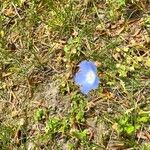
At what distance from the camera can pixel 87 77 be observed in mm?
2961

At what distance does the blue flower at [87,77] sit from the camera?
9.62 ft

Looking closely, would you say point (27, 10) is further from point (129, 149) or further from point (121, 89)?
point (129, 149)

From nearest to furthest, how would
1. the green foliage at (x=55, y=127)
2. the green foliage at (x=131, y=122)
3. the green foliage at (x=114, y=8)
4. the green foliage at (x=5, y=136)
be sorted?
the green foliage at (x=131, y=122)
the green foliage at (x=55, y=127)
the green foliage at (x=5, y=136)
the green foliage at (x=114, y=8)

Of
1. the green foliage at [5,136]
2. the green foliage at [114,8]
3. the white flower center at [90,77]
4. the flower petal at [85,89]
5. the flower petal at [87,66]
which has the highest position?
the green foliage at [114,8]

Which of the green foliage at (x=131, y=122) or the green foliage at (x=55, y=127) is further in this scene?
the green foliage at (x=55, y=127)

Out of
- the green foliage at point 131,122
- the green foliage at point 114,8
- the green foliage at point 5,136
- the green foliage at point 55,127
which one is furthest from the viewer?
the green foliage at point 114,8

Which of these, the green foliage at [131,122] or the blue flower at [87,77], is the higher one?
the blue flower at [87,77]

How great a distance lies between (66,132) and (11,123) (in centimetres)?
43

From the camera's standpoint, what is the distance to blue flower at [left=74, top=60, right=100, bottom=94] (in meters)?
2.93

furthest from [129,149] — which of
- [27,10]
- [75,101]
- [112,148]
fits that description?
[27,10]

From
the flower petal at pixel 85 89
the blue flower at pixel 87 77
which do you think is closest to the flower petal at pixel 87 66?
the blue flower at pixel 87 77

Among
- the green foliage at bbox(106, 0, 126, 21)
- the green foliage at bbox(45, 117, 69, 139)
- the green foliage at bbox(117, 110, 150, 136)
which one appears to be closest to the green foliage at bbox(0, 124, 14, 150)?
the green foliage at bbox(45, 117, 69, 139)

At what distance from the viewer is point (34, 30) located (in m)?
3.35

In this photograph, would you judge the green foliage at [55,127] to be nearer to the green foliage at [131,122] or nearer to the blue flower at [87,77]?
the blue flower at [87,77]
